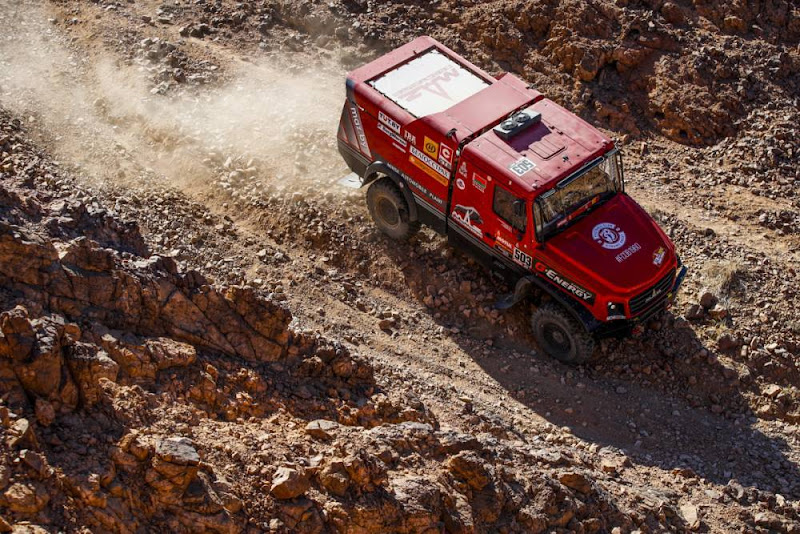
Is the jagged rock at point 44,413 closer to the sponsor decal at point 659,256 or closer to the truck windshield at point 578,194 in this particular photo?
the truck windshield at point 578,194

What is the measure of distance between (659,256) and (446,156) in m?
2.69

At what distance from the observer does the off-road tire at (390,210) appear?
39.0ft

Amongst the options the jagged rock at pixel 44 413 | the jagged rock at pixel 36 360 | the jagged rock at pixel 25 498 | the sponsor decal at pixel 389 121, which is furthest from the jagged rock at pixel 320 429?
the sponsor decal at pixel 389 121

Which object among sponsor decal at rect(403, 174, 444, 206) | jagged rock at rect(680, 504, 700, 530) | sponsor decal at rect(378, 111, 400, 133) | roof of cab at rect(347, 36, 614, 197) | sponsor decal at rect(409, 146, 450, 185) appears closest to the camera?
jagged rock at rect(680, 504, 700, 530)

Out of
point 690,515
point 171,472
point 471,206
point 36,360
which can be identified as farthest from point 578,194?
point 36,360

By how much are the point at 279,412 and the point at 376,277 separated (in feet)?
14.2

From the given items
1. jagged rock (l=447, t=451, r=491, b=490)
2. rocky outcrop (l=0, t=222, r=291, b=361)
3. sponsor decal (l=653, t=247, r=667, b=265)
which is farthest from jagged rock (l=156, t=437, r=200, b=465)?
sponsor decal (l=653, t=247, r=667, b=265)

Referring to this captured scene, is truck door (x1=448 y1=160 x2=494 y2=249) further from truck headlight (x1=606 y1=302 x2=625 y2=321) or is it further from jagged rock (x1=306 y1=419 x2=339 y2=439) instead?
jagged rock (x1=306 y1=419 x2=339 y2=439)

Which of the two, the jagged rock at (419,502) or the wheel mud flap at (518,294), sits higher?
the jagged rock at (419,502)

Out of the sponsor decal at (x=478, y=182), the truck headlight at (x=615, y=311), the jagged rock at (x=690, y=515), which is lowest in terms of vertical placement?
the jagged rock at (x=690, y=515)

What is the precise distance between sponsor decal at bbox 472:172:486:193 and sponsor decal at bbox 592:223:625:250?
4.43 feet

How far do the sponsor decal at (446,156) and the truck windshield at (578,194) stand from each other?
122cm

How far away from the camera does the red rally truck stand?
1041 cm

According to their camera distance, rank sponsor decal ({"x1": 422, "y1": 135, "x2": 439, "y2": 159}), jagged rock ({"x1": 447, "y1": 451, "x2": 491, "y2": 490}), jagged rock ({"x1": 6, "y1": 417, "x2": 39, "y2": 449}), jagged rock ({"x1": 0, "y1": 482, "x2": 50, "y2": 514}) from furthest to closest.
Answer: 1. sponsor decal ({"x1": 422, "y1": 135, "x2": 439, "y2": 159})
2. jagged rock ({"x1": 447, "y1": 451, "x2": 491, "y2": 490})
3. jagged rock ({"x1": 6, "y1": 417, "x2": 39, "y2": 449})
4. jagged rock ({"x1": 0, "y1": 482, "x2": 50, "y2": 514})
